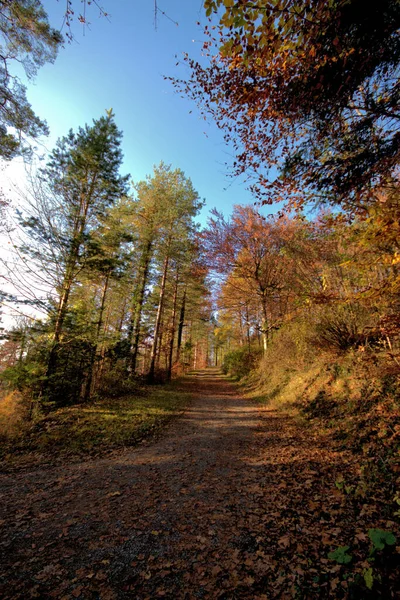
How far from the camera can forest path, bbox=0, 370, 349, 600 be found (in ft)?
7.98

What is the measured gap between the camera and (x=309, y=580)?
7.72 ft

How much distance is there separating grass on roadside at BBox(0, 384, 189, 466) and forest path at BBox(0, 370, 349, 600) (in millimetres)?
821

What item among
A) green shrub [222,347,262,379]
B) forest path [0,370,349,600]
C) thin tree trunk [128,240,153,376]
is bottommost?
forest path [0,370,349,600]

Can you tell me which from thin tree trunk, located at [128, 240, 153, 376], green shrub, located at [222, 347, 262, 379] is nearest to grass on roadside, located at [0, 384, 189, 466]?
thin tree trunk, located at [128, 240, 153, 376]

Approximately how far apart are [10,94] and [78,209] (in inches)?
196

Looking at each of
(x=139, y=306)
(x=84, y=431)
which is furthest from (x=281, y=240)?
(x=84, y=431)

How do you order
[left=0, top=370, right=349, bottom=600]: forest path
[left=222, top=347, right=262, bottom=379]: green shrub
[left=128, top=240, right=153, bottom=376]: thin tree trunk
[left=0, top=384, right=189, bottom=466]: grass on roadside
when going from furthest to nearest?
[left=222, top=347, right=262, bottom=379]: green shrub
[left=128, top=240, right=153, bottom=376]: thin tree trunk
[left=0, top=384, right=189, bottom=466]: grass on roadside
[left=0, top=370, right=349, bottom=600]: forest path

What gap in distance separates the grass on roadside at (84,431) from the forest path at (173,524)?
82 cm

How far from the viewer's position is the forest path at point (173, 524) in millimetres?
2434

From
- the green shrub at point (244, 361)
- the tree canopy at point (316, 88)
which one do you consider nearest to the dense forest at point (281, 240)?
the tree canopy at point (316, 88)

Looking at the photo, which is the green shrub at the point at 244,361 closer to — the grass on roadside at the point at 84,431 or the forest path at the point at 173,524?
the grass on roadside at the point at 84,431

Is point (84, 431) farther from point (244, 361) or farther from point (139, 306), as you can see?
point (244, 361)

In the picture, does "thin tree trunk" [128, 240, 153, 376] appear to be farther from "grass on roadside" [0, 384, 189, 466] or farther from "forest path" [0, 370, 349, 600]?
"forest path" [0, 370, 349, 600]

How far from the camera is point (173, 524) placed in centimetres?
334
